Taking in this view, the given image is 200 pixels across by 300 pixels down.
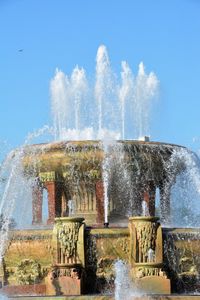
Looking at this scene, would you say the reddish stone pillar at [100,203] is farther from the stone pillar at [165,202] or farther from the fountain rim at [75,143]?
the stone pillar at [165,202]

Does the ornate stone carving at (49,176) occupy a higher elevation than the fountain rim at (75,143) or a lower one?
lower

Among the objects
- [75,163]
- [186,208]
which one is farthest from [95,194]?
[186,208]

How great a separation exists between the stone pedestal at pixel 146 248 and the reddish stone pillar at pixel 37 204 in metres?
4.07

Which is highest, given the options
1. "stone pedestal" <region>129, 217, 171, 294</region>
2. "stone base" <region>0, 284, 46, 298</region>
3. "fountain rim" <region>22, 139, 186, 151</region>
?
"fountain rim" <region>22, 139, 186, 151</region>

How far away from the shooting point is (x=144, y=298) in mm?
13555

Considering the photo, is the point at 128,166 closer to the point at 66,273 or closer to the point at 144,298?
the point at 66,273

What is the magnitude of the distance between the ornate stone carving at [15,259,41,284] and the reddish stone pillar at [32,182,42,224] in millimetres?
3019

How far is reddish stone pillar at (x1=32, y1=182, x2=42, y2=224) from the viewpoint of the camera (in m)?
19.4

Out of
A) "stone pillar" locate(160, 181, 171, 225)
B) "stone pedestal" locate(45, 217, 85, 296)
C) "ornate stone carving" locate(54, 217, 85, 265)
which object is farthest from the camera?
"stone pillar" locate(160, 181, 171, 225)

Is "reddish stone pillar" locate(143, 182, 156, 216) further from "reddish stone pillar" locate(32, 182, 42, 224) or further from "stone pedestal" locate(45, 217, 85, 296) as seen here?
"stone pedestal" locate(45, 217, 85, 296)

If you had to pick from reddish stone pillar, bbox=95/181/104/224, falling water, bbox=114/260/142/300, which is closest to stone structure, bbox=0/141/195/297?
reddish stone pillar, bbox=95/181/104/224

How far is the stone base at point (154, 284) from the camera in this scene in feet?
49.7

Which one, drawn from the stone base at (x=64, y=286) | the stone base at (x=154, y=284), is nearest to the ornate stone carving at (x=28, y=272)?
the stone base at (x=64, y=286)

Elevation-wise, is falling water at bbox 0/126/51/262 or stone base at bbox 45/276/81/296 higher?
falling water at bbox 0/126/51/262
